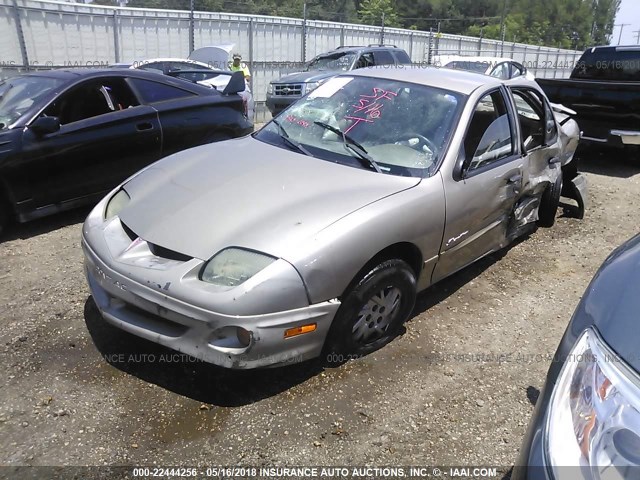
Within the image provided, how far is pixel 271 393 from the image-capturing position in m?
2.84

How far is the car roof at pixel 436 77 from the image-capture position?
12.7ft

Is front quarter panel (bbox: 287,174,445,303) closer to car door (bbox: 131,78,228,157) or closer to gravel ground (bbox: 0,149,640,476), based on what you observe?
gravel ground (bbox: 0,149,640,476)

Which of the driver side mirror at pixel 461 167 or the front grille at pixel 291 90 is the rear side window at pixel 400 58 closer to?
the front grille at pixel 291 90

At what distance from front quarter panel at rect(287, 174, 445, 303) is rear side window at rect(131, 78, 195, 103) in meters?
3.69

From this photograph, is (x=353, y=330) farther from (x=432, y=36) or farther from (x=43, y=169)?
(x=432, y=36)

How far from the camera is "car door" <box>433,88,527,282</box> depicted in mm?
3480

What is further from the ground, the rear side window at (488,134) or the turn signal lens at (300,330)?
the rear side window at (488,134)

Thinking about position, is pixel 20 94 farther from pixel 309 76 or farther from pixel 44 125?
pixel 309 76

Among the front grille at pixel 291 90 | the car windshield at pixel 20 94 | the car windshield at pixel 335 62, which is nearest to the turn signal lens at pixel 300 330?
the car windshield at pixel 20 94

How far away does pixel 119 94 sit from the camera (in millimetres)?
5547

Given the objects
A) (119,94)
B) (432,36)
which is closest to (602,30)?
(432,36)

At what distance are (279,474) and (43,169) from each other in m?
3.73

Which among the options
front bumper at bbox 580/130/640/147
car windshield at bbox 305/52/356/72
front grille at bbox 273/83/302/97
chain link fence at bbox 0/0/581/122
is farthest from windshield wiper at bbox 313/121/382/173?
chain link fence at bbox 0/0/581/122

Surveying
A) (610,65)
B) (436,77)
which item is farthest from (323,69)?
(436,77)
